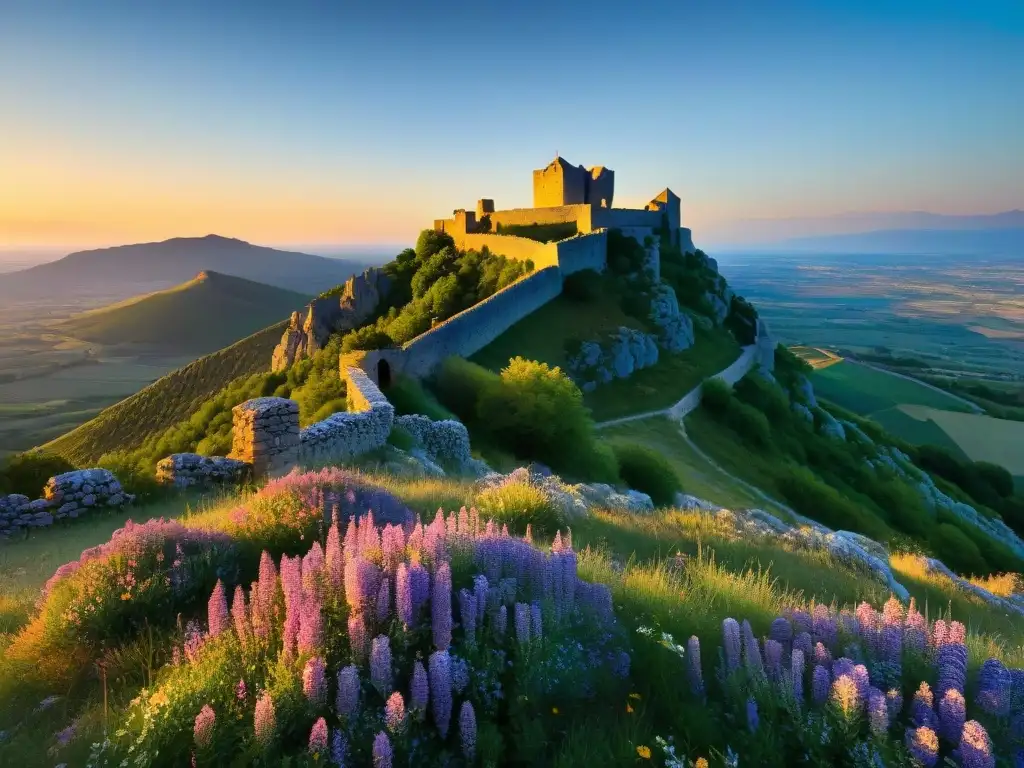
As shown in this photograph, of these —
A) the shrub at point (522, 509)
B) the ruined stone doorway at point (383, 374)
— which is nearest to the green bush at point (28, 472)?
the shrub at point (522, 509)

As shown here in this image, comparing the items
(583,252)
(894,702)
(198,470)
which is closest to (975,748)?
(894,702)

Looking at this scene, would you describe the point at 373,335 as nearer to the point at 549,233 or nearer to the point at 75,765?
the point at 549,233

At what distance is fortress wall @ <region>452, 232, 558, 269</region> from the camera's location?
1713 inches

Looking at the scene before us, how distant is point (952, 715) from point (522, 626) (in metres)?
2.22

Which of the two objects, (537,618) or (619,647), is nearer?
(537,618)

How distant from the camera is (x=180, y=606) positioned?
4.54 meters

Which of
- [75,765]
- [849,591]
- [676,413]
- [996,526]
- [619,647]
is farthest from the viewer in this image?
[996,526]

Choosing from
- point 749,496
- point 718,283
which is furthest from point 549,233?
point 749,496

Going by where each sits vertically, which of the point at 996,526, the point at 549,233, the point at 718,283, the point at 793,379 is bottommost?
the point at 996,526

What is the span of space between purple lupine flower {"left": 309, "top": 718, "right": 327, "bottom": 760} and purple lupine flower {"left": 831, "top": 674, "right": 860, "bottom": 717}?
2.50m

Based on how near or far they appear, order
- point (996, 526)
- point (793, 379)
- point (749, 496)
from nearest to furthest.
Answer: point (749, 496), point (996, 526), point (793, 379)

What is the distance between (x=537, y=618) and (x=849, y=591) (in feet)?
18.6

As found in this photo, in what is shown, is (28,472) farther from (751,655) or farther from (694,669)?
(751,655)

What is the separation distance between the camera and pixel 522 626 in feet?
10.6
